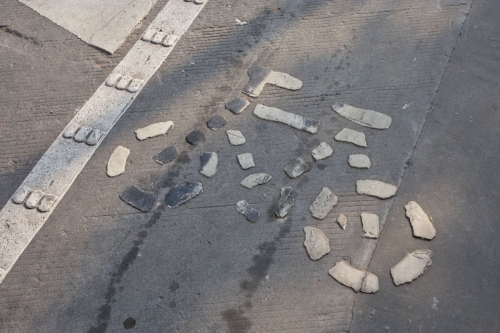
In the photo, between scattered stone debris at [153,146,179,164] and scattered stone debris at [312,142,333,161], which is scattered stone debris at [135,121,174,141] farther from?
scattered stone debris at [312,142,333,161]

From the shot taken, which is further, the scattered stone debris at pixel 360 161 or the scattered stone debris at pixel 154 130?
the scattered stone debris at pixel 154 130

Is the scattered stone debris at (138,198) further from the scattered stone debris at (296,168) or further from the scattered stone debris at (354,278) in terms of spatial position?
the scattered stone debris at (354,278)

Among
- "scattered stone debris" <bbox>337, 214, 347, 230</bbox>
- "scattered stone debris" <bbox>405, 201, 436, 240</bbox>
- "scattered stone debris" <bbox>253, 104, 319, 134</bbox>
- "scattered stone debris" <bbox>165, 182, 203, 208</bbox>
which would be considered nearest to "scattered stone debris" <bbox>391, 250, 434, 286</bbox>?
"scattered stone debris" <bbox>405, 201, 436, 240</bbox>

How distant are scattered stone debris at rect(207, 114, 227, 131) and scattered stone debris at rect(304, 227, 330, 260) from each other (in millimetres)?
1043

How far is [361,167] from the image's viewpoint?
3561 mm

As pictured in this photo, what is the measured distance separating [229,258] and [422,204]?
1.22 m

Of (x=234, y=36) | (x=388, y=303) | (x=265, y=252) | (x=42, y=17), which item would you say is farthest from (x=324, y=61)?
(x=42, y=17)

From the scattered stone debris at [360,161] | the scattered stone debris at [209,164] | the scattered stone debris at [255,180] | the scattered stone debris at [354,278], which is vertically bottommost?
the scattered stone debris at [354,278]

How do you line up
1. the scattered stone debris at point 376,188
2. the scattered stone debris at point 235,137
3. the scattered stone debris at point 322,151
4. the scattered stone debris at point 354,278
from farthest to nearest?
the scattered stone debris at point 235,137
the scattered stone debris at point 322,151
the scattered stone debris at point 376,188
the scattered stone debris at point 354,278

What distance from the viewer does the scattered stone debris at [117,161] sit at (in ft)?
12.1

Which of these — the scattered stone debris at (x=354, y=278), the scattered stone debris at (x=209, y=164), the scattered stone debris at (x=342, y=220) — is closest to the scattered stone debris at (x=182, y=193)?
the scattered stone debris at (x=209, y=164)

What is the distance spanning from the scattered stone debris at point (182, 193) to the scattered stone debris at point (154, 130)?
0.51 metres

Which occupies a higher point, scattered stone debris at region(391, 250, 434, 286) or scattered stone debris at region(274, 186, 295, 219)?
scattered stone debris at region(274, 186, 295, 219)

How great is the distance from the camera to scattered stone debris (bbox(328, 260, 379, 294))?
9.96 feet
